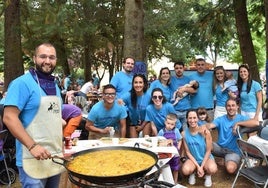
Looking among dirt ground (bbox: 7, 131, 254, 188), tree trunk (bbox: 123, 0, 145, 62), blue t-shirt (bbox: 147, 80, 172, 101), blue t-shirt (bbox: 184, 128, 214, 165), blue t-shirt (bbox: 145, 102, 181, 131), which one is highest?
tree trunk (bbox: 123, 0, 145, 62)

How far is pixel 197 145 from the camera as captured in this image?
5207mm

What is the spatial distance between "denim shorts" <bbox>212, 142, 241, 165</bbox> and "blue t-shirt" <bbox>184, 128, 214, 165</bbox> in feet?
1.32

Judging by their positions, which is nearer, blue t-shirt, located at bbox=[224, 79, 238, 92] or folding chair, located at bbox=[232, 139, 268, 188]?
folding chair, located at bbox=[232, 139, 268, 188]

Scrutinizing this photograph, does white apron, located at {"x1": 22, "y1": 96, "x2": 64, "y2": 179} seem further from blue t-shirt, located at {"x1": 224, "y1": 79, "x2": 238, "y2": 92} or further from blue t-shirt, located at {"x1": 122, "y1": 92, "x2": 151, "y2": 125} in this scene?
blue t-shirt, located at {"x1": 224, "y1": 79, "x2": 238, "y2": 92}

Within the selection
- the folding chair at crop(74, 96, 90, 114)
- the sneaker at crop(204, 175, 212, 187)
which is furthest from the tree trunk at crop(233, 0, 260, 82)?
the sneaker at crop(204, 175, 212, 187)

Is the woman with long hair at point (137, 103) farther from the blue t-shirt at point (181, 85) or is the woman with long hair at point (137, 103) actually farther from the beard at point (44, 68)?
the beard at point (44, 68)

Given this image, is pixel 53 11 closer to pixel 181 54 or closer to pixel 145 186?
pixel 145 186

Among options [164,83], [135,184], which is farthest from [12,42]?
[135,184]

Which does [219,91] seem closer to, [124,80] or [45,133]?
[124,80]

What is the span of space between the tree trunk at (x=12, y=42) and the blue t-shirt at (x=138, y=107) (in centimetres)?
546

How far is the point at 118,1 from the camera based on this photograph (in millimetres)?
17281

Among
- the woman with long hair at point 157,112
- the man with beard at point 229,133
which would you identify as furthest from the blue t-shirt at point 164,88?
the man with beard at point 229,133

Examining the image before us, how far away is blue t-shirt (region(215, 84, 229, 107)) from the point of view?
632 cm

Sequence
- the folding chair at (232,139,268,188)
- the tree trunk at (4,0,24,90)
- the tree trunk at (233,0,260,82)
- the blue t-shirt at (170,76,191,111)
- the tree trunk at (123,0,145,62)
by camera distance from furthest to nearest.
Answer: the tree trunk at (233,0,260,82)
the tree trunk at (4,0,24,90)
the tree trunk at (123,0,145,62)
the blue t-shirt at (170,76,191,111)
the folding chair at (232,139,268,188)
